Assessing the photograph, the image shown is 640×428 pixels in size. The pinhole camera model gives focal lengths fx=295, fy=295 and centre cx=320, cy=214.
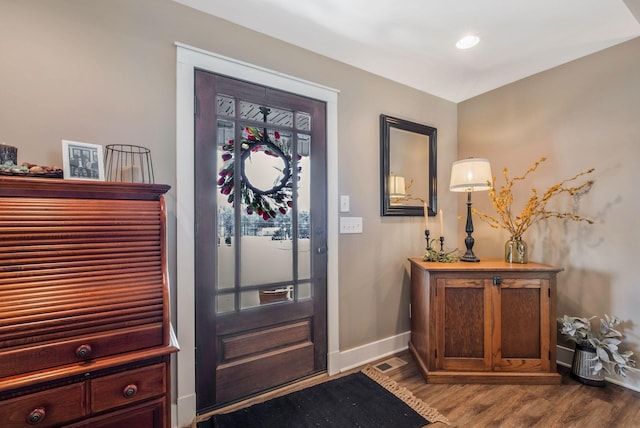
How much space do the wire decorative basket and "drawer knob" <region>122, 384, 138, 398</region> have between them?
0.98 m

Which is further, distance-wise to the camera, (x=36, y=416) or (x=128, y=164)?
(x=128, y=164)

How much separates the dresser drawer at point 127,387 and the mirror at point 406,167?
195 centimetres

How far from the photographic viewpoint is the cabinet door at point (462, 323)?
6.96 ft

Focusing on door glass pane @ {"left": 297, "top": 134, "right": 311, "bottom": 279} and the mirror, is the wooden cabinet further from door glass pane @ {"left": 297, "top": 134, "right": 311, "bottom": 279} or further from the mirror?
door glass pane @ {"left": 297, "top": 134, "right": 311, "bottom": 279}

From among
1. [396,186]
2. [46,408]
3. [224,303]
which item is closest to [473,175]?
[396,186]

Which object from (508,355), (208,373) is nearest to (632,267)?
(508,355)

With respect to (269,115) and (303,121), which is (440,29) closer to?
(303,121)

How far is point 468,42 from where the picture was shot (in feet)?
7.14

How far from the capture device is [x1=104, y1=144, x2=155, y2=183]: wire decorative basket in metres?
1.53

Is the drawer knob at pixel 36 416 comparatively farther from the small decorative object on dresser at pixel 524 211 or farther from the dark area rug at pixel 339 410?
the small decorative object on dresser at pixel 524 211

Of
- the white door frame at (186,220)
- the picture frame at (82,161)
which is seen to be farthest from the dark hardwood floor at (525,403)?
the picture frame at (82,161)

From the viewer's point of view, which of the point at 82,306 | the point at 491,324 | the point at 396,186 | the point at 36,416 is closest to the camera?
the point at 36,416

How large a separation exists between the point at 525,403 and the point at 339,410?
46.9 inches

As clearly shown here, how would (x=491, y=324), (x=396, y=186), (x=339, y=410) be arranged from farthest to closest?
1. (x=396, y=186)
2. (x=491, y=324)
3. (x=339, y=410)
